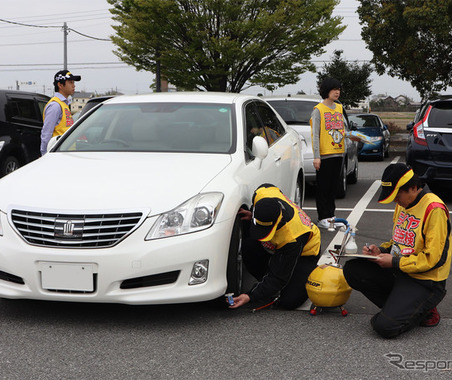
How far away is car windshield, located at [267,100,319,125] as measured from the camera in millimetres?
9586

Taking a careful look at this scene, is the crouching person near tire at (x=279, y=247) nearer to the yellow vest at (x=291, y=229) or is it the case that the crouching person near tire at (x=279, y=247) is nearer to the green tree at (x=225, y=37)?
the yellow vest at (x=291, y=229)

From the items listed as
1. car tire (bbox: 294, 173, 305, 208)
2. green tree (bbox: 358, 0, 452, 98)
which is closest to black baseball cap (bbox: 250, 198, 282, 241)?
car tire (bbox: 294, 173, 305, 208)

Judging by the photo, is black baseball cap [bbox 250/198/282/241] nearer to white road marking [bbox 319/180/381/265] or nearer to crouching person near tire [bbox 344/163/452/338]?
crouching person near tire [bbox 344/163/452/338]

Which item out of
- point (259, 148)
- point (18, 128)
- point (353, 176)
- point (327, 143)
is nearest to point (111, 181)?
point (259, 148)

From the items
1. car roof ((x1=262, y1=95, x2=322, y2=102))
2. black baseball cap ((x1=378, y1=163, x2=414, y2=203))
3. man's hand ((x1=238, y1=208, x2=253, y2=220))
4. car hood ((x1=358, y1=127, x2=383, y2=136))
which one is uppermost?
car roof ((x1=262, y1=95, x2=322, y2=102))

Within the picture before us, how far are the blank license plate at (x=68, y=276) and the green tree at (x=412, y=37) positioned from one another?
17.1m

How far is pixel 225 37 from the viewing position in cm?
2128

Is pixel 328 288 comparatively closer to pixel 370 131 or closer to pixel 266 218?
pixel 266 218

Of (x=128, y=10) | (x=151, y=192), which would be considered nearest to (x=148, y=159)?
(x=151, y=192)

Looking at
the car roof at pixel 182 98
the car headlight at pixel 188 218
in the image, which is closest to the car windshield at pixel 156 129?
the car roof at pixel 182 98

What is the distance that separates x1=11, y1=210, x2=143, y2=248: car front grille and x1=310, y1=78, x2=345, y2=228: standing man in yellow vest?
355 centimetres

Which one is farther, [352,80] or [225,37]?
[352,80]

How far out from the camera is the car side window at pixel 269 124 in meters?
5.89

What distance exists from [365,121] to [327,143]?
12486 millimetres
